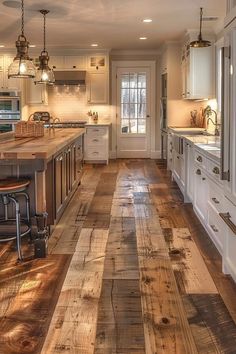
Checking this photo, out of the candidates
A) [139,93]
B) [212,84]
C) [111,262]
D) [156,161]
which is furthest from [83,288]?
[139,93]

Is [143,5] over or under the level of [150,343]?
over

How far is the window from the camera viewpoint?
35.3 ft

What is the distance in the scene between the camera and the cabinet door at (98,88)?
1008 centimetres

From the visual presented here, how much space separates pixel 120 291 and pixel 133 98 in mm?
8144

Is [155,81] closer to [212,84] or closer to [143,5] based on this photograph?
[212,84]

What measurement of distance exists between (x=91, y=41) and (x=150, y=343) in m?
7.52

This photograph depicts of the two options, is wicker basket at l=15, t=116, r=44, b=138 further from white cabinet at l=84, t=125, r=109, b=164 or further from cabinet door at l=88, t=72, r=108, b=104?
cabinet door at l=88, t=72, r=108, b=104

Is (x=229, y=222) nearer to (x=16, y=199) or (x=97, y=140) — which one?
(x=16, y=199)

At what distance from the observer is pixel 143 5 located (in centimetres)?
588

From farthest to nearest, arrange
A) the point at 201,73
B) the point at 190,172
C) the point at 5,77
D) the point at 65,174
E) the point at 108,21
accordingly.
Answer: the point at 5,77
the point at 201,73
the point at 108,21
the point at 190,172
the point at 65,174

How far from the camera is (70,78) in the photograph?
9.80m

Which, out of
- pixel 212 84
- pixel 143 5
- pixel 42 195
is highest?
pixel 143 5

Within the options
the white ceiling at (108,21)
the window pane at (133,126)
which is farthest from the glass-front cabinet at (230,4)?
the window pane at (133,126)

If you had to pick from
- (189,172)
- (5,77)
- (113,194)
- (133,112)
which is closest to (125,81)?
(133,112)
